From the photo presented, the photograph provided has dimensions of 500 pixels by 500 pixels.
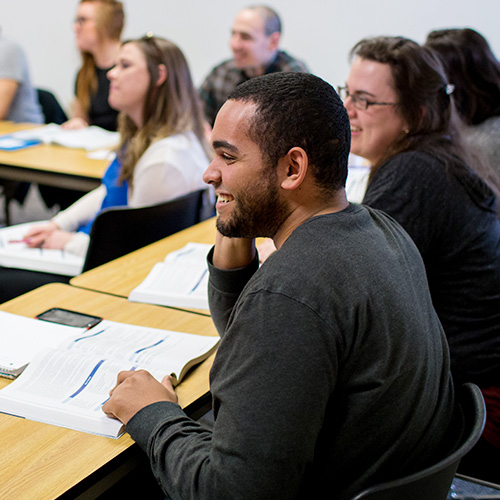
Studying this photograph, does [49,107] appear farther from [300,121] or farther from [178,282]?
[300,121]

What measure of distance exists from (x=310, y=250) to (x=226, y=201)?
21 cm

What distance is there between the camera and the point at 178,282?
1.74m

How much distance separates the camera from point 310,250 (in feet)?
3.00

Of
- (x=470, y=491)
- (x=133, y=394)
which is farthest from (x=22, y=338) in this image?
(x=470, y=491)

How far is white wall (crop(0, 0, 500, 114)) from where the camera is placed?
459cm

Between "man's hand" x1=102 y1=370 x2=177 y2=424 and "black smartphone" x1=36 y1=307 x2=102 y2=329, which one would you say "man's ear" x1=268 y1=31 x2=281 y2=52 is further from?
"man's hand" x1=102 y1=370 x2=177 y2=424

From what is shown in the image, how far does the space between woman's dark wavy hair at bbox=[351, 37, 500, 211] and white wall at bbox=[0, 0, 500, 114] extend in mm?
3095

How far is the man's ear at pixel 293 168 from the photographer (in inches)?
38.2

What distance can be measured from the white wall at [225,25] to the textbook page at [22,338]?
3872 millimetres

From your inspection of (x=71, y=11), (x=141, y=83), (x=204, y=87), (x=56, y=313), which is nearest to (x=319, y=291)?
(x=56, y=313)

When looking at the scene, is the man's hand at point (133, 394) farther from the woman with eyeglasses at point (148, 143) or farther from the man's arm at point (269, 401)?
the woman with eyeglasses at point (148, 143)

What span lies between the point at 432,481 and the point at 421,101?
44.2 inches

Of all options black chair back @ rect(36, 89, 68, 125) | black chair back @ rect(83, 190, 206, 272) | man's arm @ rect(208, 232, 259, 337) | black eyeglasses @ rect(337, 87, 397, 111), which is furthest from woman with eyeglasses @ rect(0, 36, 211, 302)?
black chair back @ rect(36, 89, 68, 125)

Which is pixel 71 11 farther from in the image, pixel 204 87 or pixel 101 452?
pixel 101 452
